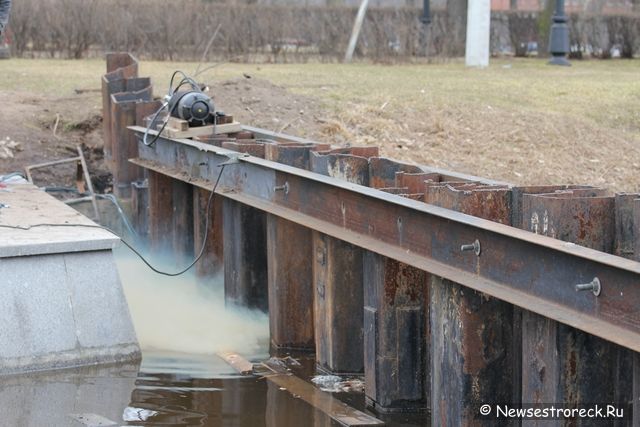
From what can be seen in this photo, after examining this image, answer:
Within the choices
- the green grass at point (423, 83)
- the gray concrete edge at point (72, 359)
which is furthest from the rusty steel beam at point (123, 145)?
the gray concrete edge at point (72, 359)

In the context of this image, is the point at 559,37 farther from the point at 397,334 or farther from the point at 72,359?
the point at 397,334

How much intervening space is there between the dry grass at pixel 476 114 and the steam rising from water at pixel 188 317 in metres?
4.72

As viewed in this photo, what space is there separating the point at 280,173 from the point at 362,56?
66.5 ft

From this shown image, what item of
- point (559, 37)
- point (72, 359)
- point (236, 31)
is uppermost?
point (236, 31)

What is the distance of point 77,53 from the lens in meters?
26.1

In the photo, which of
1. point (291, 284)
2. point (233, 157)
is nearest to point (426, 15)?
point (233, 157)

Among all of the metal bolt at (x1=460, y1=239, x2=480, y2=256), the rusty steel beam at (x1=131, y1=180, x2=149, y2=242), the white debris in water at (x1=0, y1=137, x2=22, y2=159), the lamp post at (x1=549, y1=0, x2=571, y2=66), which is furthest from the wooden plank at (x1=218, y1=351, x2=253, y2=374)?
the lamp post at (x1=549, y1=0, x2=571, y2=66)

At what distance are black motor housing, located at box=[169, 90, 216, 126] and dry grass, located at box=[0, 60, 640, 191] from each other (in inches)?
154

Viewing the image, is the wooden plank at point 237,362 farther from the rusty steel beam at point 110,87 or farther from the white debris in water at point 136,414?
the rusty steel beam at point 110,87

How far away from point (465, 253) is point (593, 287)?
43.5 inches

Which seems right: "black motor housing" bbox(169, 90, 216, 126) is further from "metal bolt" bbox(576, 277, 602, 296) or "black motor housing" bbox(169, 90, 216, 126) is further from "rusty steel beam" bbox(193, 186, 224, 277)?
"metal bolt" bbox(576, 277, 602, 296)

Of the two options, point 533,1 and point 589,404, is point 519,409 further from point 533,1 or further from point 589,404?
point 533,1

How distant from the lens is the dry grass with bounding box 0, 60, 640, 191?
49.3ft

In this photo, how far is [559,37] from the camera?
27469mm
